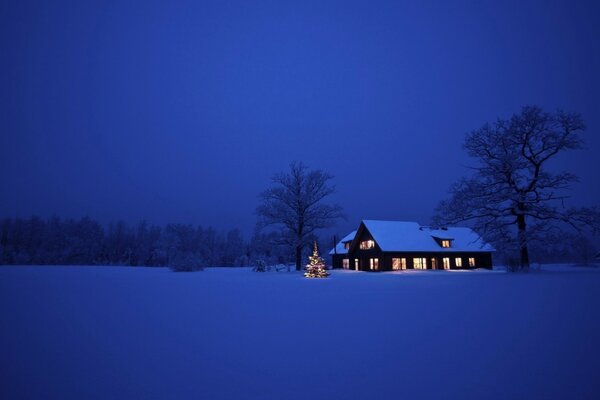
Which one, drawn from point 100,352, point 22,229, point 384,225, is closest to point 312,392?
point 100,352

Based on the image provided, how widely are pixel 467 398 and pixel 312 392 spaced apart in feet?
7.02

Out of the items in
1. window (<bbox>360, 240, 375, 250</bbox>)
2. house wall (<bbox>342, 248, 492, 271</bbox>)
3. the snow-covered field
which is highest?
window (<bbox>360, 240, 375, 250</bbox>)

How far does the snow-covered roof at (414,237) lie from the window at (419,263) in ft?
5.12

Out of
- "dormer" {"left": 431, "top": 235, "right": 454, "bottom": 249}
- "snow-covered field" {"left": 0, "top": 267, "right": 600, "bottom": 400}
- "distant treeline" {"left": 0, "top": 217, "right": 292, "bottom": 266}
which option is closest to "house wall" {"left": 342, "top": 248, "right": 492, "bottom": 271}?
"dormer" {"left": 431, "top": 235, "right": 454, "bottom": 249}

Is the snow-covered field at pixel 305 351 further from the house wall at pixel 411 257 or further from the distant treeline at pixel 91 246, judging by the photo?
the distant treeline at pixel 91 246

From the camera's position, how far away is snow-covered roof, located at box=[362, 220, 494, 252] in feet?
143

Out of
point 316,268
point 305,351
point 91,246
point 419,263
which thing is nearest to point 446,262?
point 419,263

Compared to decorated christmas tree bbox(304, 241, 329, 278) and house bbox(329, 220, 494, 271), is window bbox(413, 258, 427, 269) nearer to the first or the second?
house bbox(329, 220, 494, 271)

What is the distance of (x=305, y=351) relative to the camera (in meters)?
6.51

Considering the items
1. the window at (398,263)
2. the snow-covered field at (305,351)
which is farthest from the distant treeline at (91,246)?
the snow-covered field at (305,351)

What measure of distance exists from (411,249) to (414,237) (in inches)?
131

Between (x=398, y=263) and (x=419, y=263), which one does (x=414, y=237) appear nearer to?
(x=419, y=263)

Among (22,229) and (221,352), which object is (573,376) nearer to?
(221,352)

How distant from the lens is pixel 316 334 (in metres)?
7.83
